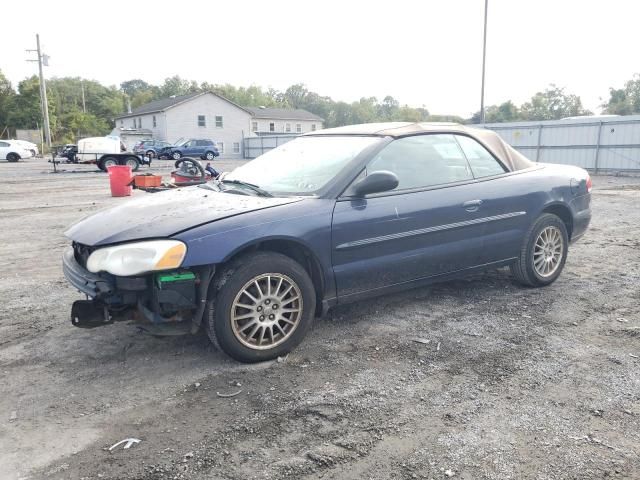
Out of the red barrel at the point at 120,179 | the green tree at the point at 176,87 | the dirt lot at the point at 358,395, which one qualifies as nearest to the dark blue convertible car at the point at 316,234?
the dirt lot at the point at 358,395

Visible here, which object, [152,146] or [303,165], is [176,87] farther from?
[303,165]

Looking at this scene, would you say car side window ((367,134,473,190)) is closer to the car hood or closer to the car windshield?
the car windshield

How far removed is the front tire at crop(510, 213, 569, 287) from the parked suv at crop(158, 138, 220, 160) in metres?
34.5

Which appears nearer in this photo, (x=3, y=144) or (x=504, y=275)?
(x=504, y=275)

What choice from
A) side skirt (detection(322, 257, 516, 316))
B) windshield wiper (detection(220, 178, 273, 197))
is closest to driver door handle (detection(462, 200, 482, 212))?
side skirt (detection(322, 257, 516, 316))

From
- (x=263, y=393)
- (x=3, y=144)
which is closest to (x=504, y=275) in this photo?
(x=263, y=393)

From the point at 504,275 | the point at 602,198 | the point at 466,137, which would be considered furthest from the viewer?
the point at 602,198

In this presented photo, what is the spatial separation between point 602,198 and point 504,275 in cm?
831

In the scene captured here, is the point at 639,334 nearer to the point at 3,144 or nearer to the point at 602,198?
the point at 602,198

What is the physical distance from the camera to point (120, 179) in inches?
542

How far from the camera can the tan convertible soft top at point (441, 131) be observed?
14.7 ft

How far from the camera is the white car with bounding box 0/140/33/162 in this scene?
34.4 m

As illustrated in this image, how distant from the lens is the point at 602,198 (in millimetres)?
12352

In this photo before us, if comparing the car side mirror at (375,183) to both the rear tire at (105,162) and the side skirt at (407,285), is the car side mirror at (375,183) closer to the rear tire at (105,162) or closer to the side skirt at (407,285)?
the side skirt at (407,285)
